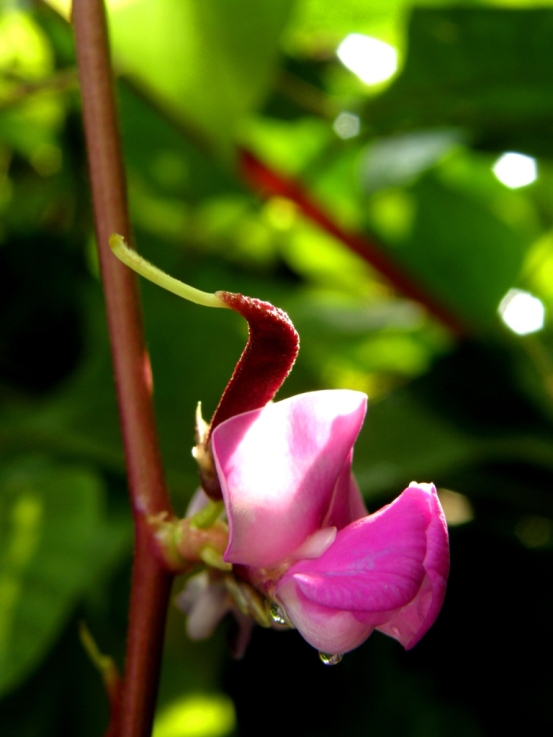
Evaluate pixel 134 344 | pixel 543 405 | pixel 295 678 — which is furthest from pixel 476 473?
pixel 134 344

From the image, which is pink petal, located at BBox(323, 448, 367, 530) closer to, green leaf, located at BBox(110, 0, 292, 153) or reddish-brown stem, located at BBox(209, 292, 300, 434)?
reddish-brown stem, located at BBox(209, 292, 300, 434)

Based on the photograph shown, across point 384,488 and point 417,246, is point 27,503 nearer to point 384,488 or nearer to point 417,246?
point 384,488

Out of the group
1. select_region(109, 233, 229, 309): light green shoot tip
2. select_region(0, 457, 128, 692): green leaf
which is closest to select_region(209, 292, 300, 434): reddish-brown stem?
select_region(109, 233, 229, 309): light green shoot tip

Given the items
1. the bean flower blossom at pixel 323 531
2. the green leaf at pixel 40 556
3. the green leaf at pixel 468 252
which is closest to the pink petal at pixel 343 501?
the bean flower blossom at pixel 323 531

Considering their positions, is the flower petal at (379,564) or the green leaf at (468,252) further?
the green leaf at (468,252)

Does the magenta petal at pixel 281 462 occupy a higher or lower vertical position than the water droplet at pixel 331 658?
higher

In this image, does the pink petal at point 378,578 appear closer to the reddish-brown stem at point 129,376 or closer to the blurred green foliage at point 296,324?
the reddish-brown stem at point 129,376
